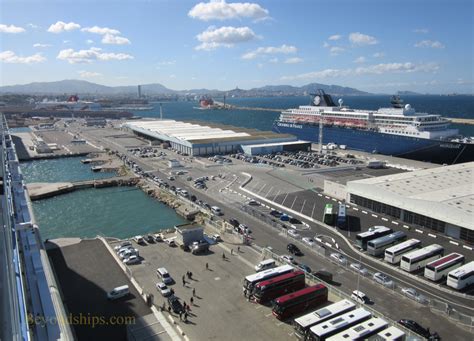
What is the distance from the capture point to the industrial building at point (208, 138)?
1430 inches

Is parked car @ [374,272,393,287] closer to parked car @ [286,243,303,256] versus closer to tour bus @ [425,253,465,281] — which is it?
tour bus @ [425,253,465,281]

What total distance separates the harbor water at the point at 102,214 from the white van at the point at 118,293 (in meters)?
7.13

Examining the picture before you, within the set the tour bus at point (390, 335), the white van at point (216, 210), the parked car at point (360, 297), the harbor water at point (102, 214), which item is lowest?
the harbor water at point (102, 214)

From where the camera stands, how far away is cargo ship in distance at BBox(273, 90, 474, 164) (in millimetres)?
30766

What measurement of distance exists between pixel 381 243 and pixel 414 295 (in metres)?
3.46

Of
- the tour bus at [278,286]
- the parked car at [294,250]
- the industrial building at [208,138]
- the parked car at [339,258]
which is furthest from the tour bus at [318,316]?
the industrial building at [208,138]

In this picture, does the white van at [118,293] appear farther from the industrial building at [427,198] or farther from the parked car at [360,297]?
the industrial building at [427,198]

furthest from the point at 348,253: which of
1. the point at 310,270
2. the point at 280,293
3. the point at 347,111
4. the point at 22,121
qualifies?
the point at 22,121

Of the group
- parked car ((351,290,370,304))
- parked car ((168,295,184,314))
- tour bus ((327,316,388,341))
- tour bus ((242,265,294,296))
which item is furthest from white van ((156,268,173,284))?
parked car ((351,290,370,304))

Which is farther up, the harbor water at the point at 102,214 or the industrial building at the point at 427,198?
the industrial building at the point at 427,198

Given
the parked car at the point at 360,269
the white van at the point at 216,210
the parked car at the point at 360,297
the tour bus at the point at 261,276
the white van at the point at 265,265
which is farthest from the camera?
the white van at the point at 216,210

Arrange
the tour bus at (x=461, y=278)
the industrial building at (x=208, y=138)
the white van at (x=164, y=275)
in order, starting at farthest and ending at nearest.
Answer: the industrial building at (x=208, y=138)
the tour bus at (x=461, y=278)
the white van at (x=164, y=275)

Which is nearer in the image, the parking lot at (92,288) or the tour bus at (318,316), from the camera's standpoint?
the tour bus at (318,316)

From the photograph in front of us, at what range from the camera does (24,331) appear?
185 inches
